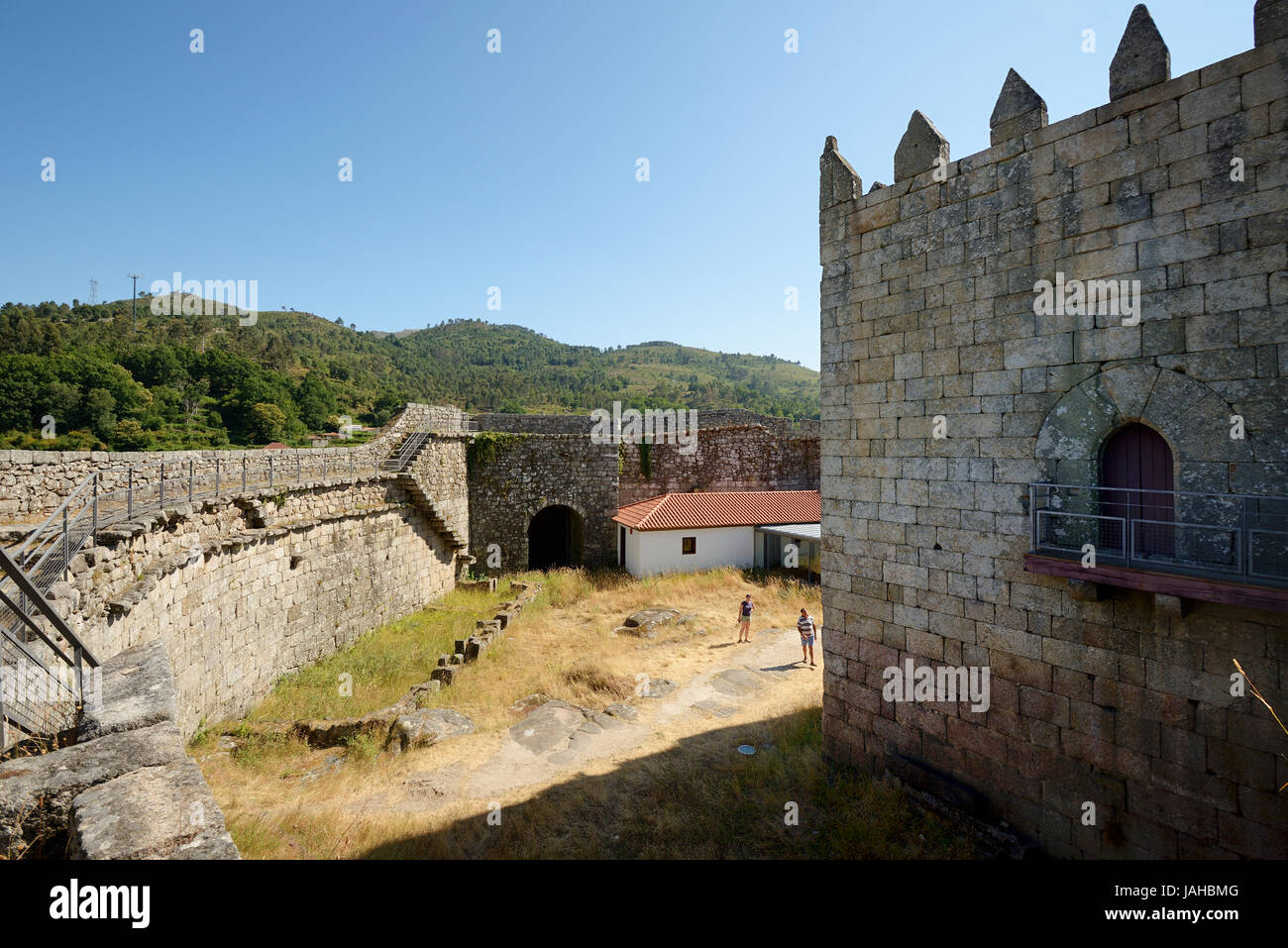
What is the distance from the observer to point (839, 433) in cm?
739

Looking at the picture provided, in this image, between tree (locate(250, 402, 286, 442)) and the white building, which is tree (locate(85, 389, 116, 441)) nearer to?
tree (locate(250, 402, 286, 442))

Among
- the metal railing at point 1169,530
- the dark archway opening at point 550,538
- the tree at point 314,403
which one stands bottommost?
the dark archway opening at point 550,538

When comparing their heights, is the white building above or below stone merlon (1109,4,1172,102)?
below

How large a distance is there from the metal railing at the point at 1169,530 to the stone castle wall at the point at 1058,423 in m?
0.18

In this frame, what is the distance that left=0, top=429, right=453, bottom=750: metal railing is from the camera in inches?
154

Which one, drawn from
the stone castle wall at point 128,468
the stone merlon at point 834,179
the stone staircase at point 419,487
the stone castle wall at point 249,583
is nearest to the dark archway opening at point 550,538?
the stone staircase at point 419,487

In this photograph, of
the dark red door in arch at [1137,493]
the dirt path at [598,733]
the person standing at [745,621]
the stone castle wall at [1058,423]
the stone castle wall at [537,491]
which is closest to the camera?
the stone castle wall at [1058,423]

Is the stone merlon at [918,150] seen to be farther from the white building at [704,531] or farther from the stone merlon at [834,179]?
the white building at [704,531]

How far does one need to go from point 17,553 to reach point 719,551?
57.8 ft

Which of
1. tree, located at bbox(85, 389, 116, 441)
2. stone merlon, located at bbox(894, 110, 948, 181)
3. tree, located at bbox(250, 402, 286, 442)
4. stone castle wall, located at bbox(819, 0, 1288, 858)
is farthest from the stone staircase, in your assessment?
tree, located at bbox(85, 389, 116, 441)

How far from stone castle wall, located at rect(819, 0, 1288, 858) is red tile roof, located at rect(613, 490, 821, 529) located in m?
13.0

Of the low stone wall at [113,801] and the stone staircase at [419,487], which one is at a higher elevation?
the stone staircase at [419,487]

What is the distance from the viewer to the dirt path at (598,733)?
25.3 ft

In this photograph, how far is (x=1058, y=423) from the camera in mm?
5477
